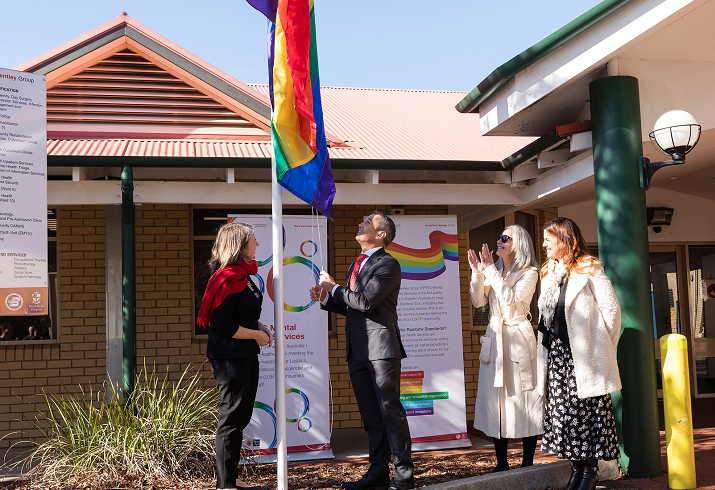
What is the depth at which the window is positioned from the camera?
26.7ft

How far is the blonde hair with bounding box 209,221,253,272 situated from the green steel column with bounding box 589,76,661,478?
270 centimetres

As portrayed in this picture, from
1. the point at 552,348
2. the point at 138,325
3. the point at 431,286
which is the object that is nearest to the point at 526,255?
the point at 552,348

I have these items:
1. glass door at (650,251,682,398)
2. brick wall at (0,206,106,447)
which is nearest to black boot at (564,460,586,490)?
brick wall at (0,206,106,447)

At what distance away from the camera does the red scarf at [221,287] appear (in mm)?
4438

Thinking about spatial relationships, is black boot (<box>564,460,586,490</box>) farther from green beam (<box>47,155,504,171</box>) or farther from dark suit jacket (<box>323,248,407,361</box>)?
green beam (<box>47,155,504,171</box>)

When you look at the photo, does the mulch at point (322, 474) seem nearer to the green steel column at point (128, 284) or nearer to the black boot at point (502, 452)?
the black boot at point (502, 452)

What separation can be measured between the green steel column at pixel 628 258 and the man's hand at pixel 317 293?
216 cm

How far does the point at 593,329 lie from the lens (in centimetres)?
450

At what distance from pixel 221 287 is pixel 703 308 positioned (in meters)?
8.61

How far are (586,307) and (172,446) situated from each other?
3.20 meters

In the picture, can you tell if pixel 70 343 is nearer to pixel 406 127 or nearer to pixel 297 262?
pixel 297 262

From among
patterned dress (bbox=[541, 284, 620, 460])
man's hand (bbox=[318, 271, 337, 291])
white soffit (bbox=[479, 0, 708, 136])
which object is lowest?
patterned dress (bbox=[541, 284, 620, 460])

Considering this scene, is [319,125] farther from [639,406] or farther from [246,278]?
[639,406]

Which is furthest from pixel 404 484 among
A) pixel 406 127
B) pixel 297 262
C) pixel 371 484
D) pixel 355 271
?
pixel 406 127
